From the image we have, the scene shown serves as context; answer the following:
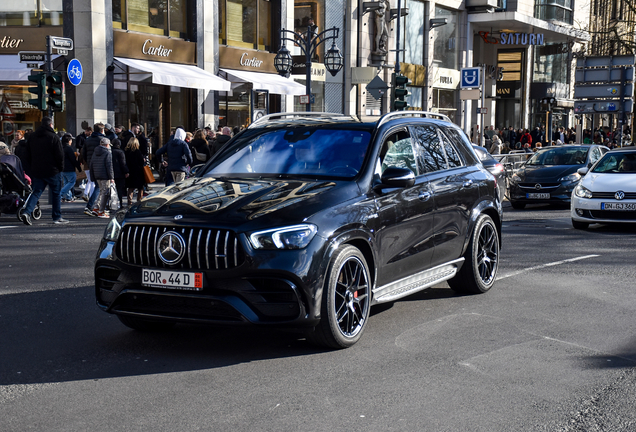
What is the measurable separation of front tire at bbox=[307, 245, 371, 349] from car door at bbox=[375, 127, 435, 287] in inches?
12.9

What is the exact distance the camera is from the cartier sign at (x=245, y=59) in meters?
30.0

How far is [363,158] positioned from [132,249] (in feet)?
6.50

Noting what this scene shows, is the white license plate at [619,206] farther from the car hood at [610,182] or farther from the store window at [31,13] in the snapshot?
the store window at [31,13]

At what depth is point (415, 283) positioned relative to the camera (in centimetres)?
694

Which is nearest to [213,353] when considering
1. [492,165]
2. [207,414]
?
[207,414]

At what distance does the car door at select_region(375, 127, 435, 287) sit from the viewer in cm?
645

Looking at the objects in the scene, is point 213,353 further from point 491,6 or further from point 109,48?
point 491,6

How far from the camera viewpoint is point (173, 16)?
28.1 meters

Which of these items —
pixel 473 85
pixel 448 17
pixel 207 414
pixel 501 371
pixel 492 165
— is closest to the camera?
pixel 207 414

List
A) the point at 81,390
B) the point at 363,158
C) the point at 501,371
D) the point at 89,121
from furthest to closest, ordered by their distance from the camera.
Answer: the point at 89,121
the point at 363,158
the point at 501,371
the point at 81,390

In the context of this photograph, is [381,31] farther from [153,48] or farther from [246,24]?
[153,48]

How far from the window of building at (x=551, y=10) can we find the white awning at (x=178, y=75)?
28.8m

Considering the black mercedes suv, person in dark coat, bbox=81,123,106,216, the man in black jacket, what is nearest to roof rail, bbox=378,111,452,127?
the black mercedes suv

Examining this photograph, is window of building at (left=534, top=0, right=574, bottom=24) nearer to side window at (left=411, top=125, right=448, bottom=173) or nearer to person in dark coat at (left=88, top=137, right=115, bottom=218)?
person in dark coat at (left=88, top=137, right=115, bottom=218)
